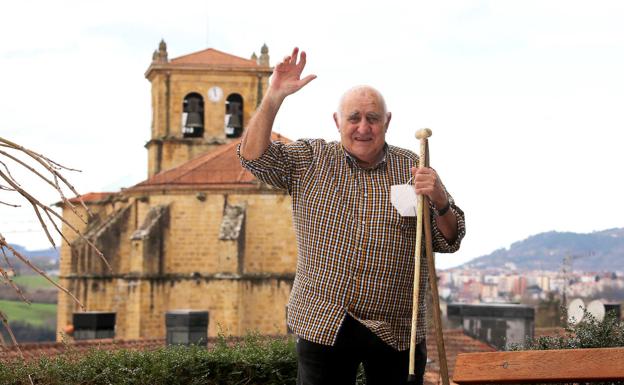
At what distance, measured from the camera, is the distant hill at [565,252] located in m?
58.6

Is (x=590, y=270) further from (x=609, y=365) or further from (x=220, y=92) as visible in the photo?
(x=609, y=365)

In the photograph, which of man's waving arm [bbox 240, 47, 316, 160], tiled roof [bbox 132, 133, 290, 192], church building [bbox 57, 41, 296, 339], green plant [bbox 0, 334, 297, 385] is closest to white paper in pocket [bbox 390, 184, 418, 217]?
man's waving arm [bbox 240, 47, 316, 160]

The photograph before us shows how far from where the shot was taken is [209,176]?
3634 centimetres

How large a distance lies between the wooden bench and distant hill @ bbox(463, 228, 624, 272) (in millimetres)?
40553

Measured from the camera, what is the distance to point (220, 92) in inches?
1615

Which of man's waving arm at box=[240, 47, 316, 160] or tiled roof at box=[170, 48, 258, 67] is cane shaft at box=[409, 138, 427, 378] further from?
tiled roof at box=[170, 48, 258, 67]

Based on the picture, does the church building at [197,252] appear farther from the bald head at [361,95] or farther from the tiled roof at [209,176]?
the bald head at [361,95]

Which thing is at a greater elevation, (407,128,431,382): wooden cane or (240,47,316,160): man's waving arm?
(240,47,316,160): man's waving arm

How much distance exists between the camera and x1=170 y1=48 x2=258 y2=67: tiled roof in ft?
136

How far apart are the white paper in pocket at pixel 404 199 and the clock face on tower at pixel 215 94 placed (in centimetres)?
3638

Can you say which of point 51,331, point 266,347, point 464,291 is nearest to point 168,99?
point 266,347

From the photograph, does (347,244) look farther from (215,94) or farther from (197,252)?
(215,94)

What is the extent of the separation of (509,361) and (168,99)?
1477 inches

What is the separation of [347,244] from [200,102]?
3670 centimetres
